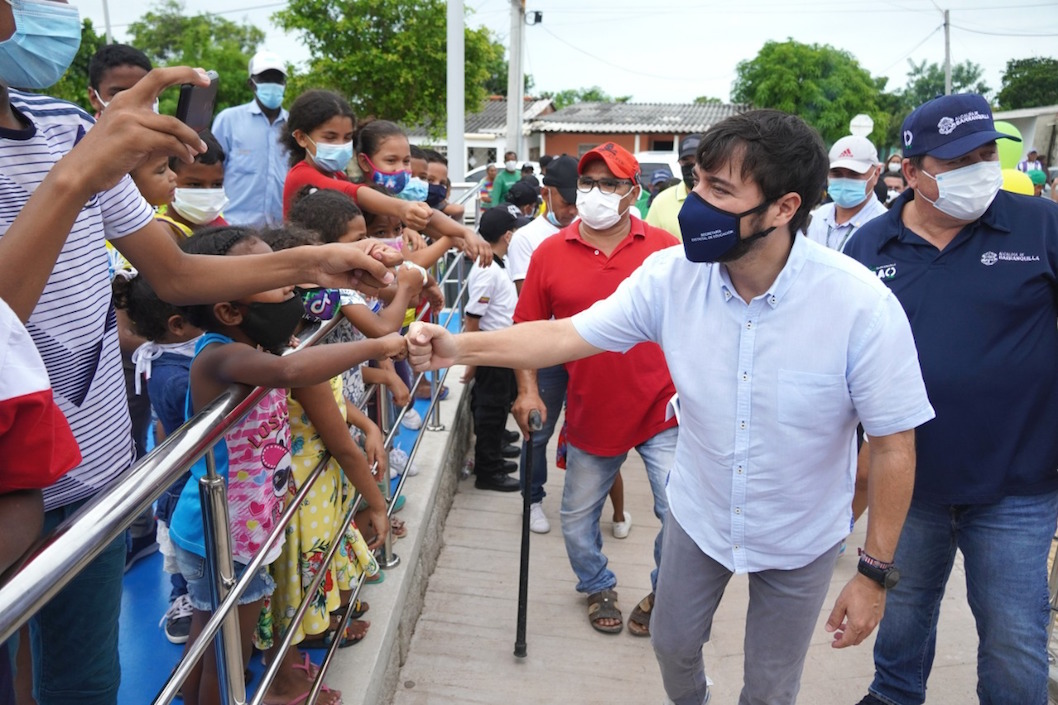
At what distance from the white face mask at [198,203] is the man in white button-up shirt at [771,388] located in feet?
4.04

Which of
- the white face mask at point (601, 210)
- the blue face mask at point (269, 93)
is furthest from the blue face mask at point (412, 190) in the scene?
the blue face mask at point (269, 93)

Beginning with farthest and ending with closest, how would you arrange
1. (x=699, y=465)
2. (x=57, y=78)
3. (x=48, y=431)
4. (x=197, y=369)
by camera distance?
(x=699, y=465), (x=197, y=369), (x=57, y=78), (x=48, y=431)

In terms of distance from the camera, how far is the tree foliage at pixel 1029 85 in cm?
5106

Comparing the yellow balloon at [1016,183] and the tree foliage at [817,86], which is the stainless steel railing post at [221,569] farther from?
the tree foliage at [817,86]

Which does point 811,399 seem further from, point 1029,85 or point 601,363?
point 1029,85

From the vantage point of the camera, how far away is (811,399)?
218cm

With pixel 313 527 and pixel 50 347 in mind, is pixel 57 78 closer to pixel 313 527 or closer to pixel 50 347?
pixel 50 347

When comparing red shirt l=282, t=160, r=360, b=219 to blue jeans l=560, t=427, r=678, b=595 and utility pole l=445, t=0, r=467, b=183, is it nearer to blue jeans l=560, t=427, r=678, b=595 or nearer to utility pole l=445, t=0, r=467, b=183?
blue jeans l=560, t=427, r=678, b=595

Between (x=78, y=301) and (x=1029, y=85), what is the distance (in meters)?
63.1

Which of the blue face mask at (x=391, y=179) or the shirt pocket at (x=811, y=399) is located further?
the blue face mask at (x=391, y=179)

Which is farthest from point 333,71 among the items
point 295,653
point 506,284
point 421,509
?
point 295,653

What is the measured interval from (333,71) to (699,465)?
19.1 metres

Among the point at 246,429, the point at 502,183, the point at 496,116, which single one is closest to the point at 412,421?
the point at 246,429

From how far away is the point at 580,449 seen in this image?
12.1ft
